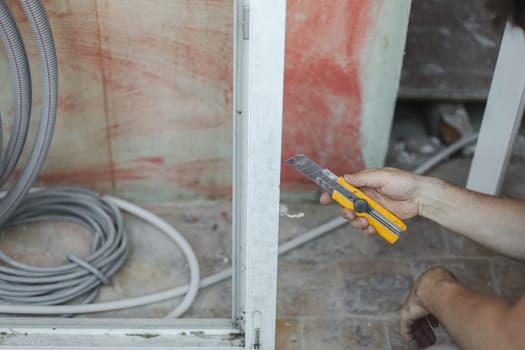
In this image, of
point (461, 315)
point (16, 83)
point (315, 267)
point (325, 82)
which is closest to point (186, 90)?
point (325, 82)

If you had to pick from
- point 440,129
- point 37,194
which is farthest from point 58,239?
point 440,129

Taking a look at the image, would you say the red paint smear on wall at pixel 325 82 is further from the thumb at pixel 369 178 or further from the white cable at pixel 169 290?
the thumb at pixel 369 178

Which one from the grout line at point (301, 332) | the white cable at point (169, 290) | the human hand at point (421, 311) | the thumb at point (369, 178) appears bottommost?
the grout line at point (301, 332)

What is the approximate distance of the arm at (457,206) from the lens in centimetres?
166

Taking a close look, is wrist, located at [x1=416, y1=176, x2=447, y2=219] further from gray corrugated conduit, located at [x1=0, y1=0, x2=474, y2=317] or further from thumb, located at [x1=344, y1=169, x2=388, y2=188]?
gray corrugated conduit, located at [x1=0, y1=0, x2=474, y2=317]

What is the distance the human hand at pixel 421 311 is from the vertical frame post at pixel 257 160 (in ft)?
1.00

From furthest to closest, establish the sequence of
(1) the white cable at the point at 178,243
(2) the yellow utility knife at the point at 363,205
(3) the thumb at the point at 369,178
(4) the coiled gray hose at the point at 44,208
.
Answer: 1. (1) the white cable at the point at 178,243
2. (4) the coiled gray hose at the point at 44,208
3. (3) the thumb at the point at 369,178
4. (2) the yellow utility knife at the point at 363,205

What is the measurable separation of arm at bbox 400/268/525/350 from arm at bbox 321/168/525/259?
0.15 metres

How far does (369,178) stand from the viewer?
5.42ft

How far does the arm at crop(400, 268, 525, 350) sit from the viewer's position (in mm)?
1301

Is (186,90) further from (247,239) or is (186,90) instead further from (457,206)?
(457,206)

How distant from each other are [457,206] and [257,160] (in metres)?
0.53

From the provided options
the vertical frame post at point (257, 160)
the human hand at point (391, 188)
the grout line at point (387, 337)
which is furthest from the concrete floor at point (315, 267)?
the human hand at point (391, 188)

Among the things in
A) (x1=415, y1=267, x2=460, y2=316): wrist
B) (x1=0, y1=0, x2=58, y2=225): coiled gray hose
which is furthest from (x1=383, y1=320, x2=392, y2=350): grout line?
(x1=0, y1=0, x2=58, y2=225): coiled gray hose
